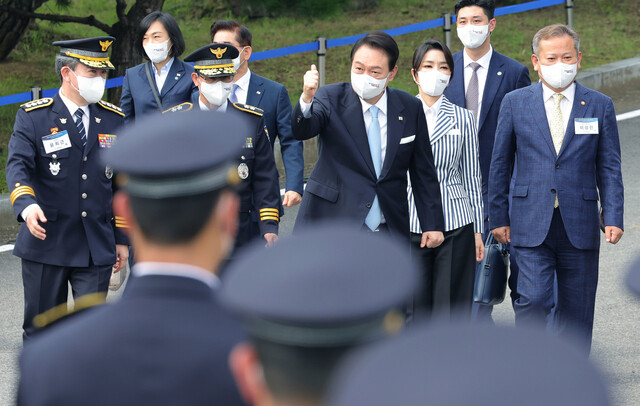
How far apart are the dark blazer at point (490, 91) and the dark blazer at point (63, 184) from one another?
2311mm

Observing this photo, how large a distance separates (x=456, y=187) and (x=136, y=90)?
7.15 feet

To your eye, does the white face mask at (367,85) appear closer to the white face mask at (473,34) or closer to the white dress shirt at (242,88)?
the white dress shirt at (242,88)

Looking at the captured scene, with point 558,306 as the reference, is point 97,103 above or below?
above

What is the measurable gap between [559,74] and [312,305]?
4.23 metres

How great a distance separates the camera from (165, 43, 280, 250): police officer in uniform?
5.29 metres

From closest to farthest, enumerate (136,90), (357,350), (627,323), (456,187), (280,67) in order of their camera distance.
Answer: (357,350) < (456,187) < (627,323) < (136,90) < (280,67)

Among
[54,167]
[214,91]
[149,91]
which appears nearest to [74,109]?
[54,167]

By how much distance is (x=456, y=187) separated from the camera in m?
5.65

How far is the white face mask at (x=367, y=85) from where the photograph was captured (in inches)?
203

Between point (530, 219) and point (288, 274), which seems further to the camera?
point (530, 219)

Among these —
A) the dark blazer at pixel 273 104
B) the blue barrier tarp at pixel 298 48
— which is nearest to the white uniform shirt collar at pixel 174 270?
the dark blazer at pixel 273 104

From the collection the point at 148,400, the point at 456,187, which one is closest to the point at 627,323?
the point at 456,187

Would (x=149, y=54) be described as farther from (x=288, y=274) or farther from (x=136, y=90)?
(x=288, y=274)

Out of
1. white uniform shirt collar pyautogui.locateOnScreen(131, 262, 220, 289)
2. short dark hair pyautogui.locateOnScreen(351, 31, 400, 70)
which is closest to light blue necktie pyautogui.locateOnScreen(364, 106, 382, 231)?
short dark hair pyautogui.locateOnScreen(351, 31, 400, 70)
